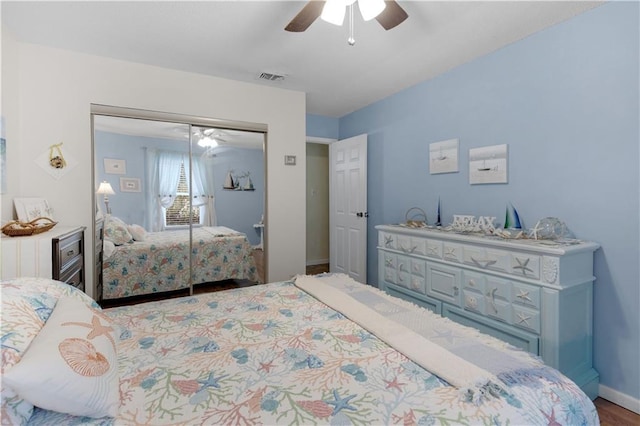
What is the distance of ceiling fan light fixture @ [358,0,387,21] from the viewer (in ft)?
5.84

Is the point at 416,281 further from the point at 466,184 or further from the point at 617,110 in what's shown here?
the point at 617,110

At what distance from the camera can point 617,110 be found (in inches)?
79.5

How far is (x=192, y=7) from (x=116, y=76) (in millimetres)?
1335

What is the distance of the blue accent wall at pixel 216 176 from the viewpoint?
9.87 feet

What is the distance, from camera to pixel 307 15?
6.21 feet

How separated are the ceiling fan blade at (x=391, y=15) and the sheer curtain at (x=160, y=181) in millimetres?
2358

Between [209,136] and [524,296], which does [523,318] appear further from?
[209,136]

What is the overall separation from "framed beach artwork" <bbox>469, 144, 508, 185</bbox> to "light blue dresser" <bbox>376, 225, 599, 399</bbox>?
0.62 meters

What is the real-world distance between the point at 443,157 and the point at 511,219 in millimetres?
908

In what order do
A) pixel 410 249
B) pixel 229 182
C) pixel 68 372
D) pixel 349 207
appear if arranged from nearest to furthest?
1. pixel 68 372
2. pixel 410 249
3. pixel 229 182
4. pixel 349 207

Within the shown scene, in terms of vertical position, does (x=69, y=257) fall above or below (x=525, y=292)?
above

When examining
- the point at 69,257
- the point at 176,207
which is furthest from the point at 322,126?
the point at 69,257

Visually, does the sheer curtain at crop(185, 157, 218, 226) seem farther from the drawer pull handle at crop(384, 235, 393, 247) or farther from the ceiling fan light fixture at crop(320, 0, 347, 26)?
the ceiling fan light fixture at crop(320, 0, 347, 26)

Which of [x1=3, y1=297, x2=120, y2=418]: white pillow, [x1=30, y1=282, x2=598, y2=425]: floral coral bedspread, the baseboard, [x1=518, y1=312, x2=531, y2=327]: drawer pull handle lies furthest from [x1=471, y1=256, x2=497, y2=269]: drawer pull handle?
[x1=3, y1=297, x2=120, y2=418]: white pillow
